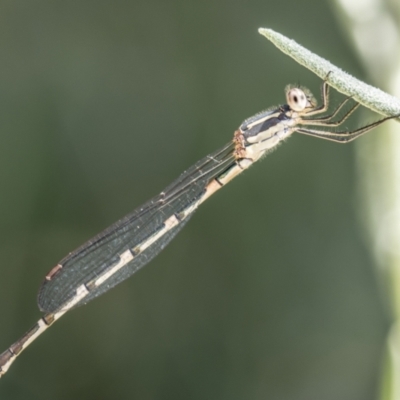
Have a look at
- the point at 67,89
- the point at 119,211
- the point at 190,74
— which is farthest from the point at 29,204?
the point at 190,74

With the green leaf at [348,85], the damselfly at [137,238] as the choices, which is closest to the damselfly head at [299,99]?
the damselfly at [137,238]

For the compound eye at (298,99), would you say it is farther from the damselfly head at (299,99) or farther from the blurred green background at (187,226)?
the blurred green background at (187,226)

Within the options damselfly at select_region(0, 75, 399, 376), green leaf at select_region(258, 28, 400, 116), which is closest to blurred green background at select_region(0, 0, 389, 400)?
damselfly at select_region(0, 75, 399, 376)

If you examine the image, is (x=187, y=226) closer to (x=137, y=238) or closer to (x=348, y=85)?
(x=137, y=238)

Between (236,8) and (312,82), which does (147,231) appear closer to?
(312,82)

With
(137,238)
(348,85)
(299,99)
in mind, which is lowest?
(348,85)

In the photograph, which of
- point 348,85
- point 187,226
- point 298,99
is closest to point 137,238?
point 187,226
